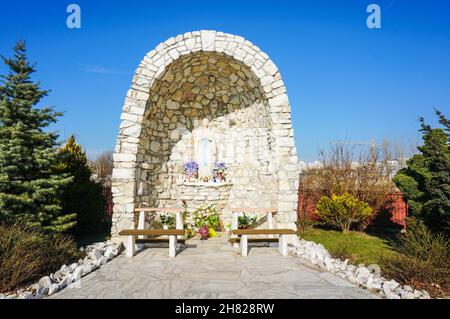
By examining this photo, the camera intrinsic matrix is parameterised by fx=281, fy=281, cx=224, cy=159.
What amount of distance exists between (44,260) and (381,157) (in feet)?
34.3

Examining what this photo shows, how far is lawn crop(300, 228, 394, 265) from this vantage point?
5.43 m

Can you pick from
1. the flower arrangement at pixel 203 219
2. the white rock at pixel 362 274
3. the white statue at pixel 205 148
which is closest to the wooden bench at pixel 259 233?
the white rock at pixel 362 274

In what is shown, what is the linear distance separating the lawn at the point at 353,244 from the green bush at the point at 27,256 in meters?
4.83

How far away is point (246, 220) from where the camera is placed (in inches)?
268

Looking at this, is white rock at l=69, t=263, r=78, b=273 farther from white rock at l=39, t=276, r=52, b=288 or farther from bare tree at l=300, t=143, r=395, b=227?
bare tree at l=300, t=143, r=395, b=227

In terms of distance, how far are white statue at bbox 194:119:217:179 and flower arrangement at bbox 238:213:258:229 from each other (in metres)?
1.62

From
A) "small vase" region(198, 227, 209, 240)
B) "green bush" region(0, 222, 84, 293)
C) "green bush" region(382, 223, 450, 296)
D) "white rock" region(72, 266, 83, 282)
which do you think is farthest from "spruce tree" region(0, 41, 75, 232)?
"green bush" region(382, 223, 450, 296)

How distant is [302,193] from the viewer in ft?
32.7

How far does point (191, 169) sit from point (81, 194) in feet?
9.30

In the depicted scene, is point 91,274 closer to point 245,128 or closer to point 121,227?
point 121,227

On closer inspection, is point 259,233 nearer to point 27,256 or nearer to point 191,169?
point 191,169

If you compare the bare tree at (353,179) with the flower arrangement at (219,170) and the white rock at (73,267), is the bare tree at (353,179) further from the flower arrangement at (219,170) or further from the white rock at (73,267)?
the white rock at (73,267)

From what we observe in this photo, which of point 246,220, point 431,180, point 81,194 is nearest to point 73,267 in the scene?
point 81,194
